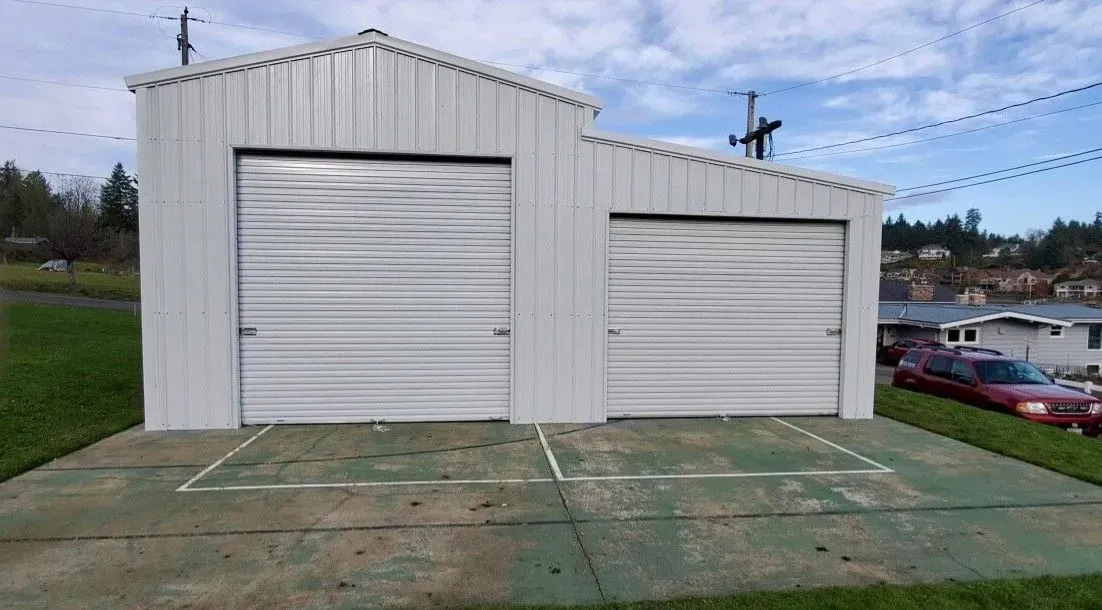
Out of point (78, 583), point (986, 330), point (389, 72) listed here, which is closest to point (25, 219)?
point (389, 72)

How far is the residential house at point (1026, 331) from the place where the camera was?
32.3 metres

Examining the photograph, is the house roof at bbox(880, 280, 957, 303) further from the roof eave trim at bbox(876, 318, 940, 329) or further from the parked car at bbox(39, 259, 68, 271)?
the parked car at bbox(39, 259, 68, 271)

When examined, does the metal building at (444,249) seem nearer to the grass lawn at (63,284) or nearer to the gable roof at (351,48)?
the gable roof at (351,48)

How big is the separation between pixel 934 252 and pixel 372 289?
103 m

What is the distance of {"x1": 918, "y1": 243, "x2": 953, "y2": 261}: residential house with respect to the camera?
90750mm

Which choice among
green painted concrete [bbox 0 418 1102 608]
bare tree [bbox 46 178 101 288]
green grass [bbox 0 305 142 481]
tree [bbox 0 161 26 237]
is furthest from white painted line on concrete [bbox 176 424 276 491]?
bare tree [bbox 46 178 101 288]

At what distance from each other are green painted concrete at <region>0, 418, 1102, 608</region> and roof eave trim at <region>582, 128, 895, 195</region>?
3759 millimetres

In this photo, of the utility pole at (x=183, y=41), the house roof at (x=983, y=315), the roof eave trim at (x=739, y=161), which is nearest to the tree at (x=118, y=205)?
the utility pole at (x=183, y=41)

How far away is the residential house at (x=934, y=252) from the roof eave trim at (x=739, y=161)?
97801 millimetres

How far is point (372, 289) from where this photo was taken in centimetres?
798

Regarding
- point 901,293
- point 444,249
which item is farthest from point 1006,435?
point 901,293

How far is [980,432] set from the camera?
7.87m

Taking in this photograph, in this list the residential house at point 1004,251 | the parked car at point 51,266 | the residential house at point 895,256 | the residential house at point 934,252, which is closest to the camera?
the parked car at point 51,266

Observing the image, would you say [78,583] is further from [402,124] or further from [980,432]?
[980,432]
